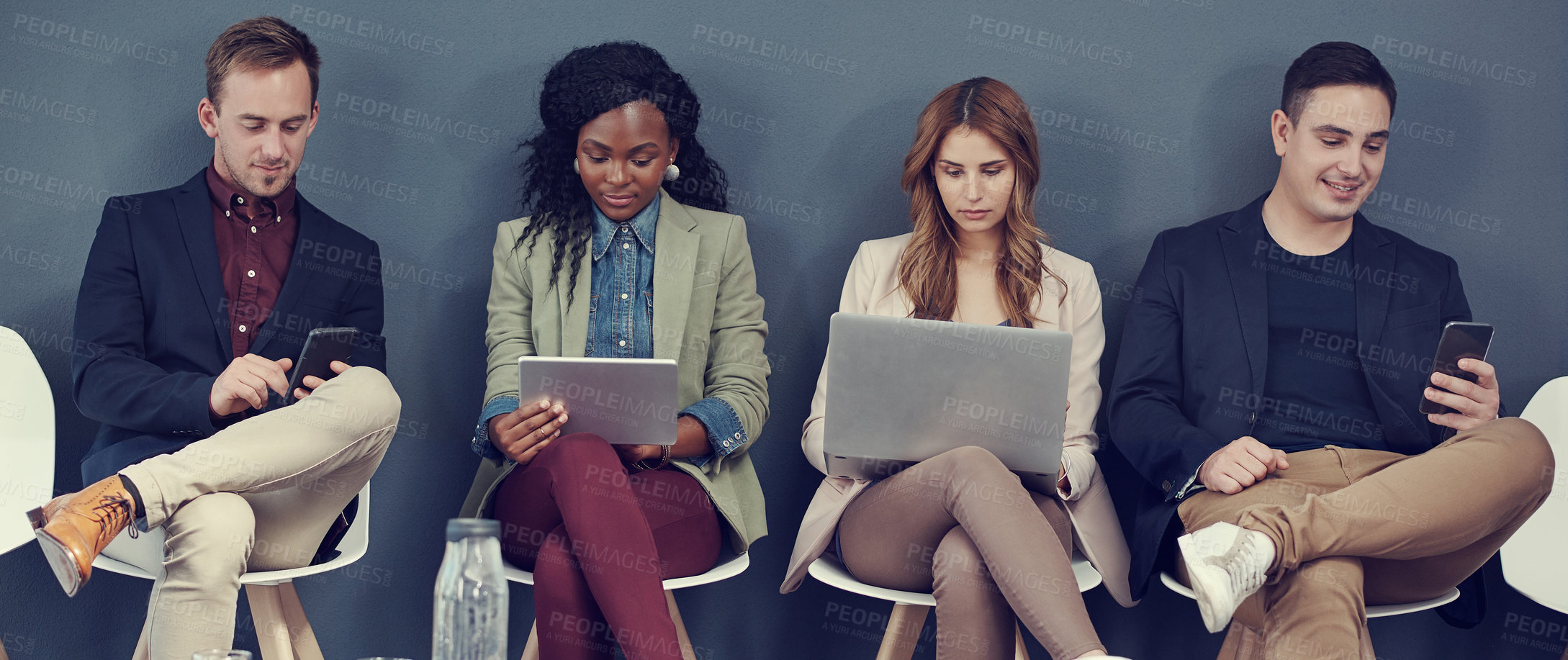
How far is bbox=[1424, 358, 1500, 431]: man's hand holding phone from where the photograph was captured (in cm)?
198

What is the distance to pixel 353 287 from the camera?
2221mm

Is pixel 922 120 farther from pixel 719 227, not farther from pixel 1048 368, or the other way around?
pixel 1048 368

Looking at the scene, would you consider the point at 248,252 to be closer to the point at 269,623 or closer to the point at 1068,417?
the point at 269,623

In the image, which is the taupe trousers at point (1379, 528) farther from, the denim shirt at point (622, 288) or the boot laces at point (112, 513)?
the boot laces at point (112, 513)

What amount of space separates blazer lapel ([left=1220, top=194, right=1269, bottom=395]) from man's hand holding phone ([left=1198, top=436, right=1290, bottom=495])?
0.71 feet

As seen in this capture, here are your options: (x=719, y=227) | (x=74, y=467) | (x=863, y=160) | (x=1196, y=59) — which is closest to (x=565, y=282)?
(x=719, y=227)

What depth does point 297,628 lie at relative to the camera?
6.70 ft

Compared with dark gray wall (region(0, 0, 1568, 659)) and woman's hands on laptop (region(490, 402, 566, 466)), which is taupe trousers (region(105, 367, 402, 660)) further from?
dark gray wall (region(0, 0, 1568, 659))

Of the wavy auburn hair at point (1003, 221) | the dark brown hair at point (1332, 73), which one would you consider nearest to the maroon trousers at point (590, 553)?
the wavy auburn hair at point (1003, 221)

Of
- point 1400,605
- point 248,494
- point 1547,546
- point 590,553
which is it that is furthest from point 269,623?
point 1547,546

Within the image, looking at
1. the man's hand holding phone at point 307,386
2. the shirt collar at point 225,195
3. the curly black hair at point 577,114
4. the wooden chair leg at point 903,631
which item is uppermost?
the curly black hair at point 577,114

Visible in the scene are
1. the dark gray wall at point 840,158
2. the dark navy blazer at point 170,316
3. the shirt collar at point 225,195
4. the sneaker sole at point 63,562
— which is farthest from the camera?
the dark gray wall at point 840,158

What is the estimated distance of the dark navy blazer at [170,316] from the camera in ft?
6.29

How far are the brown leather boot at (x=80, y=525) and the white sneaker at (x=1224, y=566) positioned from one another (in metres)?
1.47
